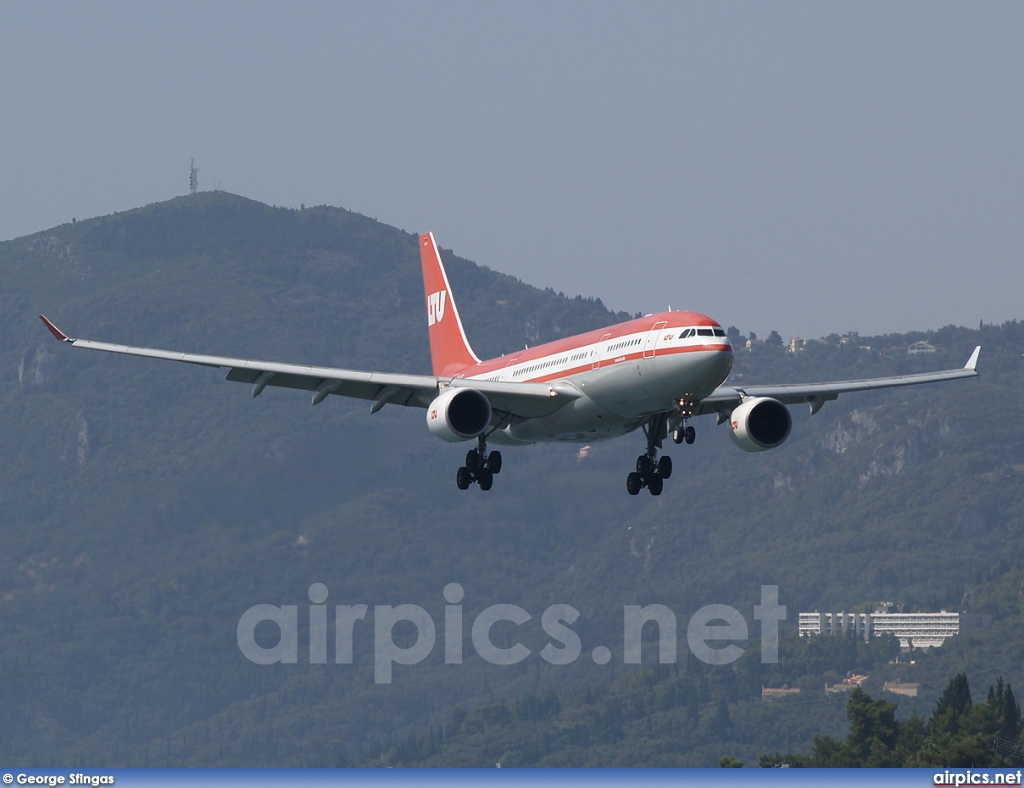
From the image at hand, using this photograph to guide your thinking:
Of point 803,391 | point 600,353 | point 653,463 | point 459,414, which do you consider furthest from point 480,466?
point 803,391

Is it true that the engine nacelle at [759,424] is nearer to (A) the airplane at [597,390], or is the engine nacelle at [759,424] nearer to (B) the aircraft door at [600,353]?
(A) the airplane at [597,390]

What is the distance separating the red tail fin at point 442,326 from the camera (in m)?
84.6

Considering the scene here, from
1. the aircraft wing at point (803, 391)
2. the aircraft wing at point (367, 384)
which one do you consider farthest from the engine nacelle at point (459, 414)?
the aircraft wing at point (803, 391)

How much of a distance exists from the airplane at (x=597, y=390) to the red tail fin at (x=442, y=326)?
41.8 ft

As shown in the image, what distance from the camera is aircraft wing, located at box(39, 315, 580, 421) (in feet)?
209

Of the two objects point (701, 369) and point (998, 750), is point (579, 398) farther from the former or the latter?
point (998, 750)

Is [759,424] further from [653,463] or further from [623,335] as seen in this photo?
[623,335]

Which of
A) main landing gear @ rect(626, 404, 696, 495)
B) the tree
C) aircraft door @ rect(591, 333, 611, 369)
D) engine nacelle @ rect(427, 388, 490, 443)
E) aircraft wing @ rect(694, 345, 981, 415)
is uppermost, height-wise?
aircraft door @ rect(591, 333, 611, 369)

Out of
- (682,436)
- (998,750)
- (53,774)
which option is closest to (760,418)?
(682,436)

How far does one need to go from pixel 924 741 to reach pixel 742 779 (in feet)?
402

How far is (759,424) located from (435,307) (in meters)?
28.1

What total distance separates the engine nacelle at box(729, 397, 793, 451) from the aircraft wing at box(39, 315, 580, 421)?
5.77 m

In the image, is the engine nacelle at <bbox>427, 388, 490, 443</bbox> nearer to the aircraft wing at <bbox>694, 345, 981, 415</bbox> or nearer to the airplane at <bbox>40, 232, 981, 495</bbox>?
the airplane at <bbox>40, 232, 981, 495</bbox>

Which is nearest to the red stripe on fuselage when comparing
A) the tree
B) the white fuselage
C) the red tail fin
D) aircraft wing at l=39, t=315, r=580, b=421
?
the white fuselage
